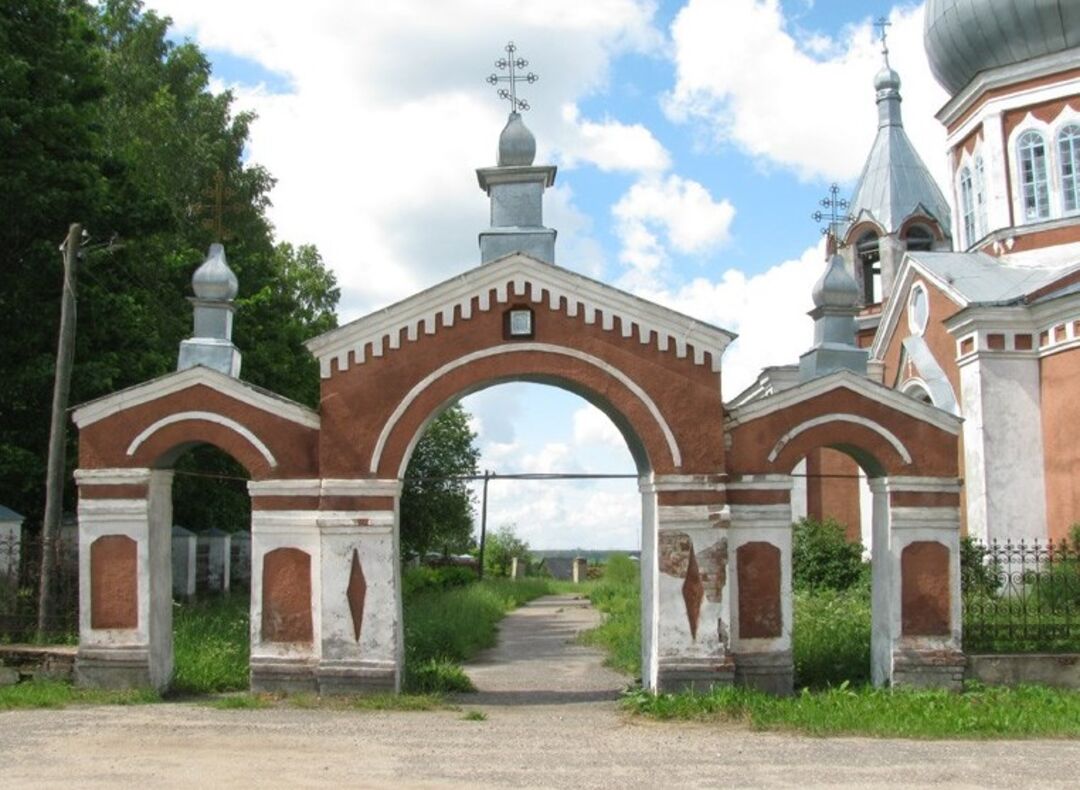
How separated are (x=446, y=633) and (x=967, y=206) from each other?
13688 millimetres

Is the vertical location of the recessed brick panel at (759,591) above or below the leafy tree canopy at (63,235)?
below

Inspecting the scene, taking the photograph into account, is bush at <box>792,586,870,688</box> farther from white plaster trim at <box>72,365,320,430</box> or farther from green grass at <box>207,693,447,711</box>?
white plaster trim at <box>72,365,320,430</box>

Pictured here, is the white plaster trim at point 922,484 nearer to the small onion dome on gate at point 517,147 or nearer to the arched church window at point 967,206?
the small onion dome on gate at point 517,147

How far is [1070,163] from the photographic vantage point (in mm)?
21781

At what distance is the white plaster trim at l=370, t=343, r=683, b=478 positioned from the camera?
12.7 m

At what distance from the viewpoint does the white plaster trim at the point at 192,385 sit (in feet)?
42.0

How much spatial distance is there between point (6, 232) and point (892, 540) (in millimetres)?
14304

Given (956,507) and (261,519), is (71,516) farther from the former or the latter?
(956,507)

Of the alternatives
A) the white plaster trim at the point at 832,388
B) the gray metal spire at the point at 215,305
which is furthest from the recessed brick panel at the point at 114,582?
the white plaster trim at the point at 832,388

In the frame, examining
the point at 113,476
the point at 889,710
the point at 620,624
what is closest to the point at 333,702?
the point at 113,476

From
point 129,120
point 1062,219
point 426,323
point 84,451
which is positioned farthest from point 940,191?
point 84,451

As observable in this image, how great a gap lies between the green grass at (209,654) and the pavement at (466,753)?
95 centimetres

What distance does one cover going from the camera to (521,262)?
12.8 m

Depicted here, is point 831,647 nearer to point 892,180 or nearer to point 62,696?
point 62,696
